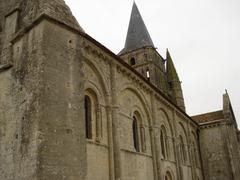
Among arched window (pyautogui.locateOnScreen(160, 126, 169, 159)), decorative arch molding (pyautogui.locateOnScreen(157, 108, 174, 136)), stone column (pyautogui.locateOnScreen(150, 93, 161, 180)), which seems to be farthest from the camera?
decorative arch molding (pyautogui.locateOnScreen(157, 108, 174, 136))

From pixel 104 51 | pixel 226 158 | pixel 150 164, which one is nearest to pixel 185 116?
pixel 226 158

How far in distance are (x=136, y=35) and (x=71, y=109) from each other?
101ft

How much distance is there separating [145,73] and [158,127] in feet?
62.6

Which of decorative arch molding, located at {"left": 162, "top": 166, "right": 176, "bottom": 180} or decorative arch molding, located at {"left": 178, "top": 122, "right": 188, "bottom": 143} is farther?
decorative arch molding, located at {"left": 178, "top": 122, "right": 188, "bottom": 143}

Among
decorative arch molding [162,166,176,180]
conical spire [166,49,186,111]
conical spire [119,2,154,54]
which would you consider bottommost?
decorative arch molding [162,166,176,180]

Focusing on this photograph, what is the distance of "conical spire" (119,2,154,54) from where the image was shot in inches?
1443

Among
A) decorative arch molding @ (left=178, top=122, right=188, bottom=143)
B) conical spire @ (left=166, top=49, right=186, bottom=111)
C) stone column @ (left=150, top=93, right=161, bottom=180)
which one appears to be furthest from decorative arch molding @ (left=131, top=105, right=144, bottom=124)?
conical spire @ (left=166, top=49, right=186, bottom=111)

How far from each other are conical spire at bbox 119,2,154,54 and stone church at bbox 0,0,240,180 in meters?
17.1

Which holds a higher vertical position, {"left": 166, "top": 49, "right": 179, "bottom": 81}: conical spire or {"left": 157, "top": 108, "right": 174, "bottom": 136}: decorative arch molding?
{"left": 166, "top": 49, "right": 179, "bottom": 81}: conical spire

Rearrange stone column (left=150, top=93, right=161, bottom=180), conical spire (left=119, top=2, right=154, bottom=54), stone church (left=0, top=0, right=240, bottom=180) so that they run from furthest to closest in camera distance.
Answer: conical spire (left=119, top=2, right=154, bottom=54), stone column (left=150, top=93, right=161, bottom=180), stone church (left=0, top=0, right=240, bottom=180)

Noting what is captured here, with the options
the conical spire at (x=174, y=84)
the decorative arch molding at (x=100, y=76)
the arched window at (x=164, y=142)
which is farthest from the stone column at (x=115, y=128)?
the conical spire at (x=174, y=84)

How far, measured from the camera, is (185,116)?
902 inches

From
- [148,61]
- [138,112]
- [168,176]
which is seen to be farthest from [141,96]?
[148,61]

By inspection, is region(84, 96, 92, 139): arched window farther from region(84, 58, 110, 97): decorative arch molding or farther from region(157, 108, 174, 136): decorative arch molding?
region(157, 108, 174, 136): decorative arch molding
